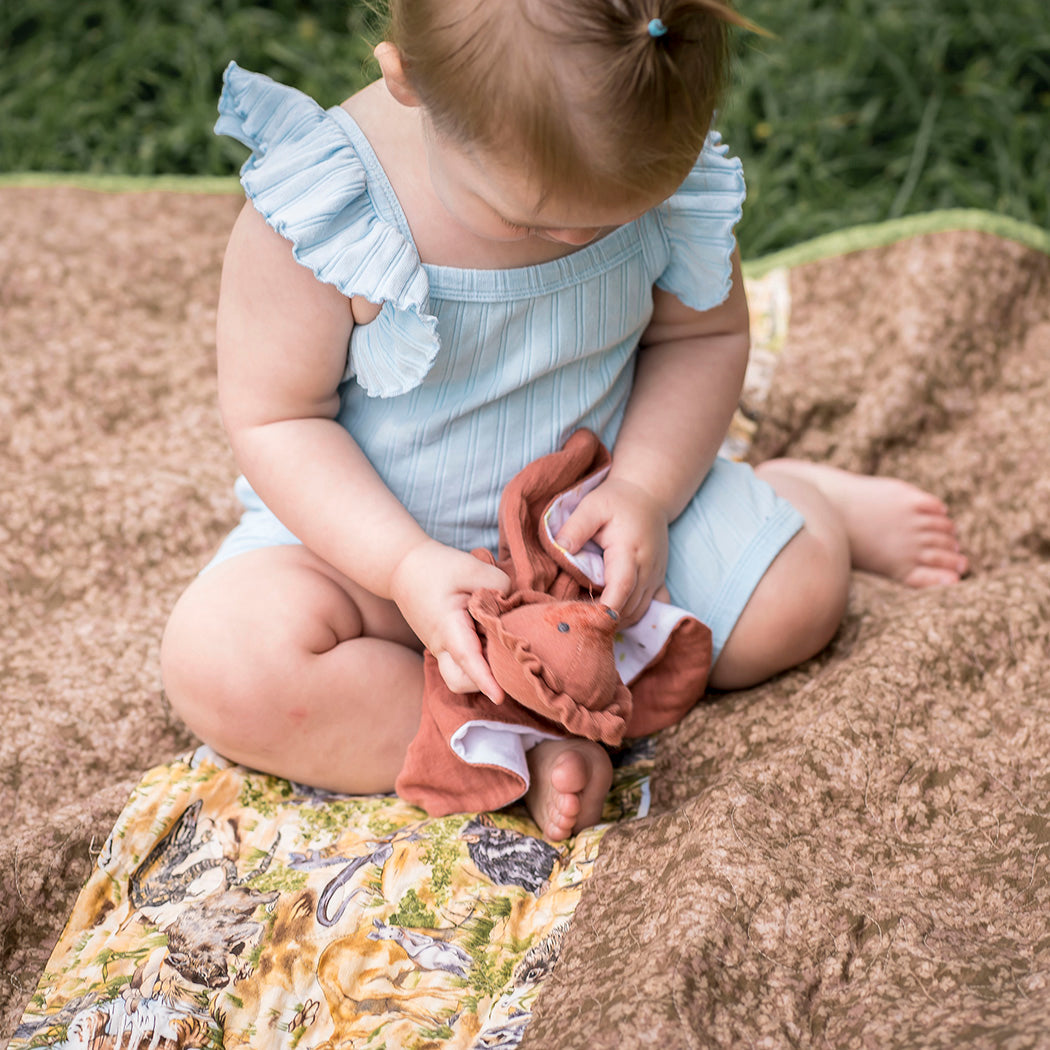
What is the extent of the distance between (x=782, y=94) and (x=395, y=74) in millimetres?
1586

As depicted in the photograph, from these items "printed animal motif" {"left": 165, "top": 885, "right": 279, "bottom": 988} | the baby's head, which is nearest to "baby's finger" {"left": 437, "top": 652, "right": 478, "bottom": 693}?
"printed animal motif" {"left": 165, "top": 885, "right": 279, "bottom": 988}

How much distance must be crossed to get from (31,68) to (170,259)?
945 millimetres

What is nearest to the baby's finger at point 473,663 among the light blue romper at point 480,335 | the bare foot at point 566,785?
the bare foot at point 566,785

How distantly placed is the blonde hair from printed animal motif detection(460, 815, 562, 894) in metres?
0.55

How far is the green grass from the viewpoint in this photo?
214 centimetres

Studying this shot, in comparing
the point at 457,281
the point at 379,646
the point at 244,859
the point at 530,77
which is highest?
the point at 530,77

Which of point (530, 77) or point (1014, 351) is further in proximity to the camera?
point (1014, 351)

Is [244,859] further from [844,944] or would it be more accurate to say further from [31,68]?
[31,68]

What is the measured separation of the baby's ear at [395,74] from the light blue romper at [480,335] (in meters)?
0.11

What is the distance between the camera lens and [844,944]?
840 millimetres

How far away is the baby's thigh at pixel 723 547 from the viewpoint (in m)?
1.19

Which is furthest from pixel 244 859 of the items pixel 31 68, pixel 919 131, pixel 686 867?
pixel 31 68

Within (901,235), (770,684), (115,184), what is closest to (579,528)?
(770,684)

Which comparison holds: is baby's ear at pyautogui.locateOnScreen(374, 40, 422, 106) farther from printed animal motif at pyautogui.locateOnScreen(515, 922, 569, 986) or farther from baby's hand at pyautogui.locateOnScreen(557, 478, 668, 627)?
printed animal motif at pyautogui.locateOnScreen(515, 922, 569, 986)
